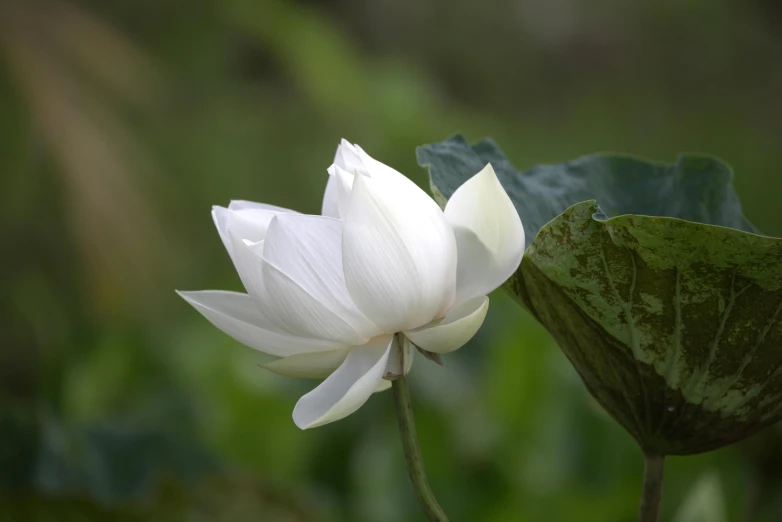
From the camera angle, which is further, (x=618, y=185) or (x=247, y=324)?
(x=618, y=185)

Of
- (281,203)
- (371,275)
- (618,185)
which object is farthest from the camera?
(281,203)

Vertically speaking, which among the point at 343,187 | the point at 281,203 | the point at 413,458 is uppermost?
the point at 281,203

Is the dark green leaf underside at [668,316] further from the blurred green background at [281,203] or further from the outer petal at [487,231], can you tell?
the blurred green background at [281,203]

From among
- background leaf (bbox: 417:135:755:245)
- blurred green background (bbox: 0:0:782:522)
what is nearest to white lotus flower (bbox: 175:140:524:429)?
background leaf (bbox: 417:135:755:245)

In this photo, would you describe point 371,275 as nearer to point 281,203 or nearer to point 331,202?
point 331,202

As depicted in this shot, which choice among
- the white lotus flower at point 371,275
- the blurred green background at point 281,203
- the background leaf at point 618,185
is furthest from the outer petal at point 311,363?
the blurred green background at point 281,203

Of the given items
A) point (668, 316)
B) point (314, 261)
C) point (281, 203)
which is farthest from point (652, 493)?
point (281, 203)
